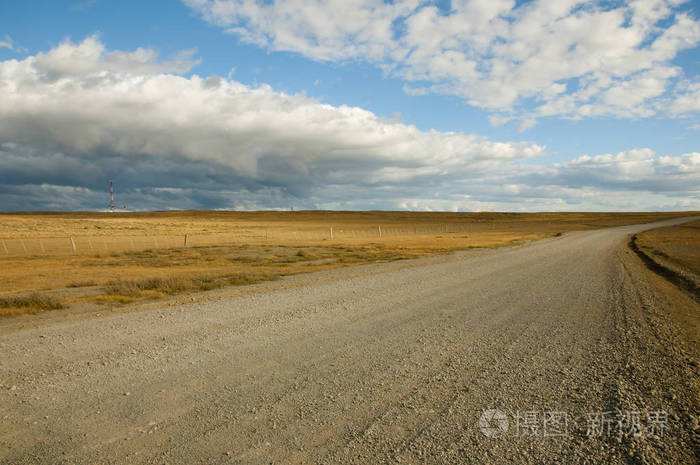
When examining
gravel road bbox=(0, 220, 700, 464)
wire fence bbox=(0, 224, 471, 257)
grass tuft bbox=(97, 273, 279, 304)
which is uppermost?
gravel road bbox=(0, 220, 700, 464)

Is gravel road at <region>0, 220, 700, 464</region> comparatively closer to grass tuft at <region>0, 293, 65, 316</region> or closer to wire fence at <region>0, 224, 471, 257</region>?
grass tuft at <region>0, 293, 65, 316</region>

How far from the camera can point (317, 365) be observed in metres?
7.15

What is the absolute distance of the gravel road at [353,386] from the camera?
467cm

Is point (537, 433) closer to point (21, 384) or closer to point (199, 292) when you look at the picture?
point (21, 384)

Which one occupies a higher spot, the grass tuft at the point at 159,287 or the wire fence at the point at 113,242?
the grass tuft at the point at 159,287

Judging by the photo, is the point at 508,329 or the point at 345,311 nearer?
the point at 508,329

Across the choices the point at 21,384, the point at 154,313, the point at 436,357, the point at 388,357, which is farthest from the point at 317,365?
the point at 154,313

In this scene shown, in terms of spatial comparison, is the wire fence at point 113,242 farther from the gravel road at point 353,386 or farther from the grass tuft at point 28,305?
the gravel road at point 353,386

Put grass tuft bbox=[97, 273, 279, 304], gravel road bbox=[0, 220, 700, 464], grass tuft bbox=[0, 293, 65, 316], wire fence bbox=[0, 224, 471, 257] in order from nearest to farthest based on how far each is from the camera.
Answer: gravel road bbox=[0, 220, 700, 464]
grass tuft bbox=[0, 293, 65, 316]
grass tuft bbox=[97, 273, 279, 304]
wire fence bbox=[0, 224, 471, 257]

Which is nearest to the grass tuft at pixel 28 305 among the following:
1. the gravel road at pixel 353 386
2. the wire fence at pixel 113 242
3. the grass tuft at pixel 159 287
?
the grass tuft at pixel 159 287

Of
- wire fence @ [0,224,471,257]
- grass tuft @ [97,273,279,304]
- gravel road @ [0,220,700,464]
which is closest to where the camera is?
gravel road @ [0,220,700,464]

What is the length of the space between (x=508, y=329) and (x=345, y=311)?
3.67m

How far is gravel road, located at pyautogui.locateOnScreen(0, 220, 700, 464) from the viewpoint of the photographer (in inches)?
184

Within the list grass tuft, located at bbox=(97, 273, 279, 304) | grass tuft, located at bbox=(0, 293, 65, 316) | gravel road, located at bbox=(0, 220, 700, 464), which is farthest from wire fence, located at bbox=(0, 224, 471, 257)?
gravel road, located at bbox=(0, 220, 700, 464)
